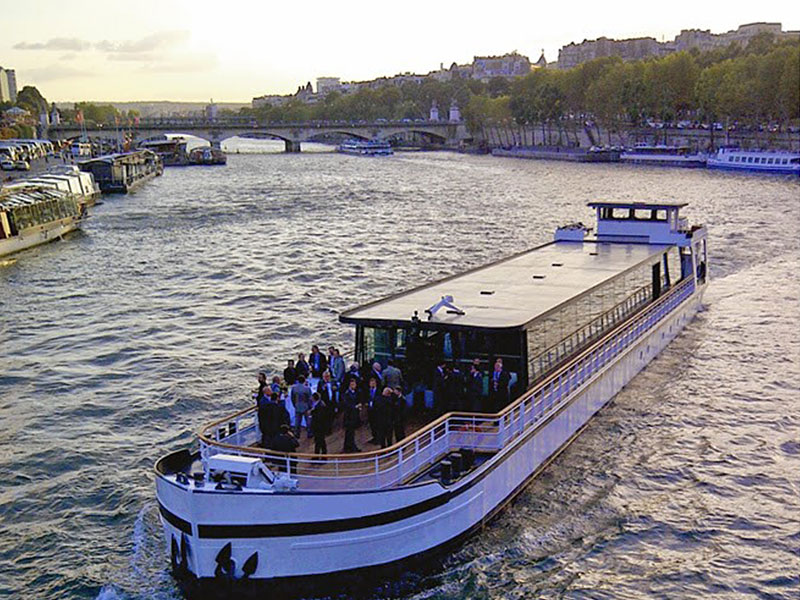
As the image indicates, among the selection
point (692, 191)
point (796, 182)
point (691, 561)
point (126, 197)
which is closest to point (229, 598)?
point (691, 561)

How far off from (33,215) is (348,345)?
119 feet

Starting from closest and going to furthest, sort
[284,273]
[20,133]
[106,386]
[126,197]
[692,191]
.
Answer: [106,386] → [284,273] → [692,191] → [126,197] → [20,133]

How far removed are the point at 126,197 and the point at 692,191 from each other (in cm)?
5618

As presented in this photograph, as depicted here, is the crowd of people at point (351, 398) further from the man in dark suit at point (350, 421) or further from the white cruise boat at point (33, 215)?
the white cruise boat at point (33, 215)

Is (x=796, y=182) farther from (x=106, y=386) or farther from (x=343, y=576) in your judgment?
(x=343, y=576)

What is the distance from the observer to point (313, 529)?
13797mm

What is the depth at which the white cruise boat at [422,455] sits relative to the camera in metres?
13.7

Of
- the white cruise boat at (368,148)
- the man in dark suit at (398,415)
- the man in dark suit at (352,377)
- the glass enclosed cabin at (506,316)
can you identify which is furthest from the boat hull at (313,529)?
the white cruise boat at (368,148)

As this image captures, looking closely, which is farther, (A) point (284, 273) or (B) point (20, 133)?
(B) point (20, 133)

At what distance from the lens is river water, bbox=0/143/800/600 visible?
16.6 metres

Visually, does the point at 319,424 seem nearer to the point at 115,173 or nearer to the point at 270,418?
the point at 270,418

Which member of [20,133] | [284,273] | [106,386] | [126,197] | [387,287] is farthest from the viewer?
[20,133]

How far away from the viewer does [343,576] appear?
46.9 feet

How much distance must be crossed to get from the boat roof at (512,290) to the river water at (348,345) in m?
3.63
